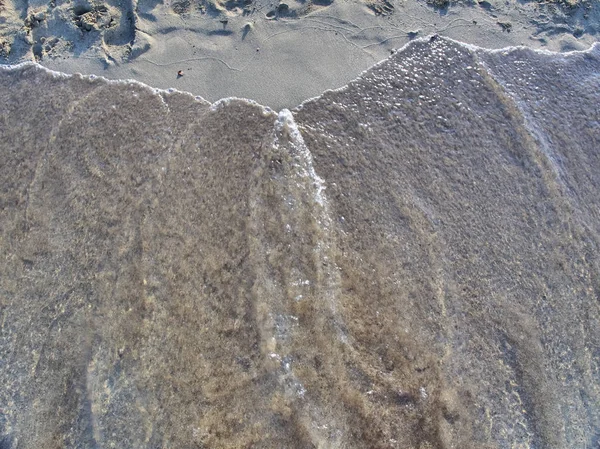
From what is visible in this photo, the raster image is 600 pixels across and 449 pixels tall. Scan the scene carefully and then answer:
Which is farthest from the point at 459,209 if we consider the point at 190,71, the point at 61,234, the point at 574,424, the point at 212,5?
the point at 61,234

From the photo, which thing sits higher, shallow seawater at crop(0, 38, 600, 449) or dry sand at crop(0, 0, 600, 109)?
dry sand at crop(0, 0, 600, 109)

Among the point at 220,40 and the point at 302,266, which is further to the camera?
the point at 220,40

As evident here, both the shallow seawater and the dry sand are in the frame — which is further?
the dry sand

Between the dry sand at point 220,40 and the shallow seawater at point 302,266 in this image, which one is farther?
the dry sand at point 220,40

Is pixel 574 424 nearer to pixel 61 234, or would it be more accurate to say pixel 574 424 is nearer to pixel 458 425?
pixel 458 425

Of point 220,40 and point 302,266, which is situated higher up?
point 220,40
